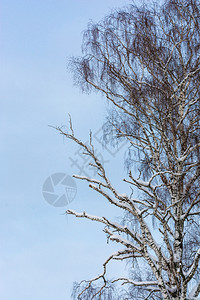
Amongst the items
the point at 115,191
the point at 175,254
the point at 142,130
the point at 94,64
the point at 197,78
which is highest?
the point at 94,64

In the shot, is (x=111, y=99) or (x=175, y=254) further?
(x=111, y=99)

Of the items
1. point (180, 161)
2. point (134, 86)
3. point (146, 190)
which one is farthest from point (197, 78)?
point (146, 190)

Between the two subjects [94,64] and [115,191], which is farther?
[94,64]

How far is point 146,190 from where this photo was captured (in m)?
7.08

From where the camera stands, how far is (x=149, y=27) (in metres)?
8.01

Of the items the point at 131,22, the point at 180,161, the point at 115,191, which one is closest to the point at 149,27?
the point at 131,22

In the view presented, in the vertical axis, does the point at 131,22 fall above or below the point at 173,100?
above

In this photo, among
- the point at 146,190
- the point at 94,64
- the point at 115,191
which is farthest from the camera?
the point at 94,64

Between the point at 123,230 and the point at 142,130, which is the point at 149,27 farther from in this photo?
the point at 123,230

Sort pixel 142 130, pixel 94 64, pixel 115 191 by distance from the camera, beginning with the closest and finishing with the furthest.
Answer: pixel 115 191 → pixel 142 130 → pixel 94 64

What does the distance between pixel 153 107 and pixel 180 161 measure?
3.53ft

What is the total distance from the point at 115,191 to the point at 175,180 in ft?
3.22

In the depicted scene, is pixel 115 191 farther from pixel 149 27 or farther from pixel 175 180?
pixel 149 27

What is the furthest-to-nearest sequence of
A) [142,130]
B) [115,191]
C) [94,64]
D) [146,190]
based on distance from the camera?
[94,64]
[142,130]
[146,190]
[115,191]
